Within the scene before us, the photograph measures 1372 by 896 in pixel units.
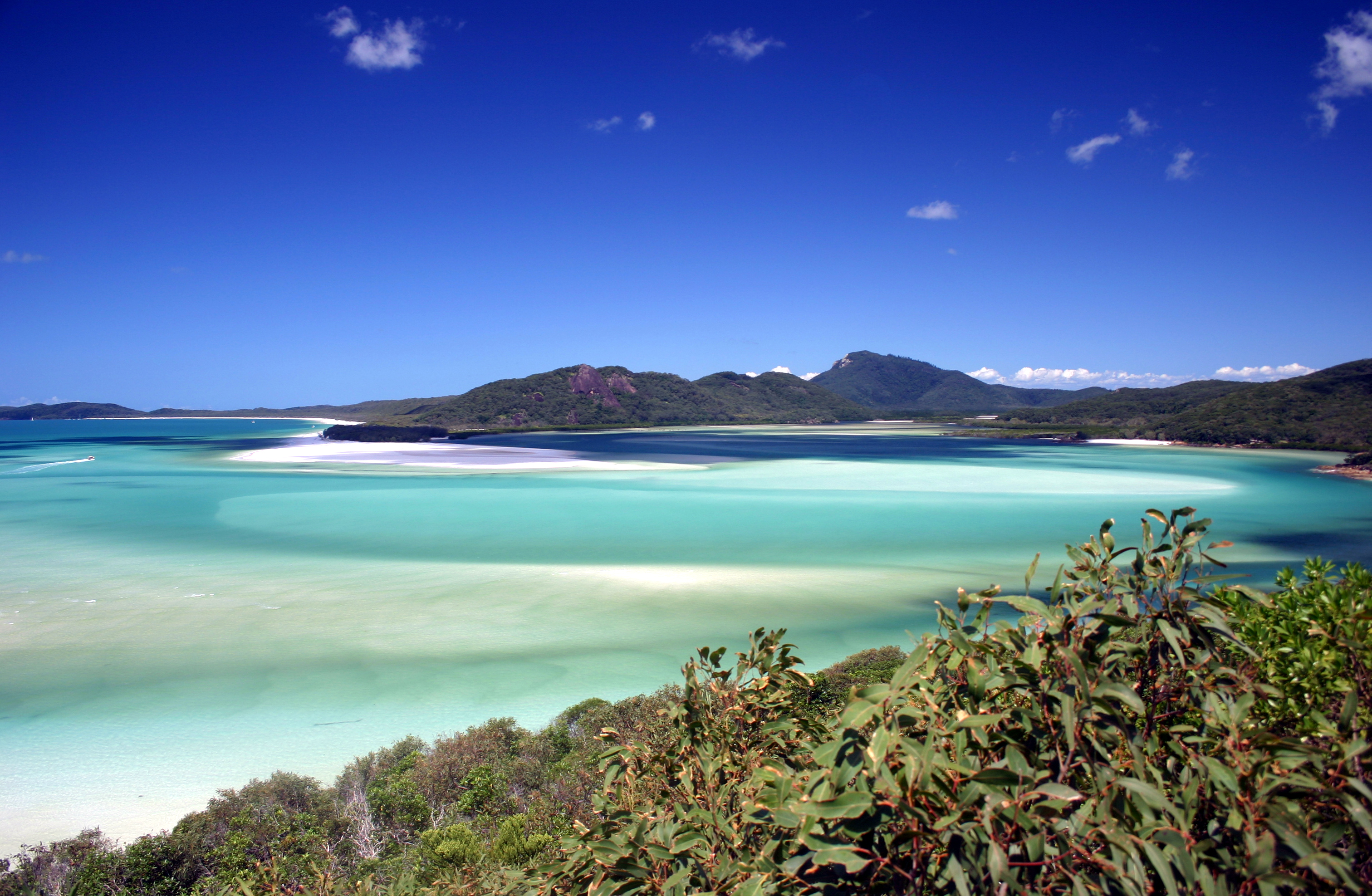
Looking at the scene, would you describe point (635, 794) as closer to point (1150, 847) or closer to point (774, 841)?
point (774, 841)

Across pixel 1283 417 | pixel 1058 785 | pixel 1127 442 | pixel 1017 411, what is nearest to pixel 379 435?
pixel 1127 442

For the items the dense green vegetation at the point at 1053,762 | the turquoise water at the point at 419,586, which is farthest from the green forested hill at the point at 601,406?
the dense green vegetation at the point at 1053,762

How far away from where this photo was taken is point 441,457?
2328 inches

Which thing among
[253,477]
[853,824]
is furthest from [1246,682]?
[253,477]

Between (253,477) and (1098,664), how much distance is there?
49.1 m

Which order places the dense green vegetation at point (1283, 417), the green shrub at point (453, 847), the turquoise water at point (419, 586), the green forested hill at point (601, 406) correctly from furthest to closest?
the green forested hill at point (601, 406)
the dense green vegetation at point (1283, 417)
the turquoise water at point (419, 586)
the green shrub at point (453, 847)

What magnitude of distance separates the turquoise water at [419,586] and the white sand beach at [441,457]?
8107 millimetres

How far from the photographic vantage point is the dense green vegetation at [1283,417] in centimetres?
6962

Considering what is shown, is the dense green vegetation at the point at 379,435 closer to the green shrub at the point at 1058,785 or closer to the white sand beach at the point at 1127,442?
the white sand beach at the point at 1127,442

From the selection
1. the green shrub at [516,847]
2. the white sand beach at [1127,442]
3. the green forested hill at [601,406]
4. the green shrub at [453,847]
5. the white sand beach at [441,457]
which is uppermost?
the green forested hill at [601,406]

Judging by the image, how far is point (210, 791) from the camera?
779cm

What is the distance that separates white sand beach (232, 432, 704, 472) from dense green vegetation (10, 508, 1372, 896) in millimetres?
45843

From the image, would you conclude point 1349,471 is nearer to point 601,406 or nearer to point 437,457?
point 437,457

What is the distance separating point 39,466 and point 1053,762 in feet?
234
